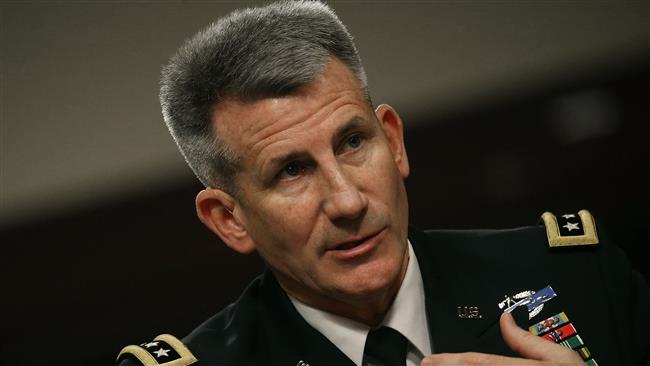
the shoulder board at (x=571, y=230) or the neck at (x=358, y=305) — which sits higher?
the neck at (x=358, y=305)

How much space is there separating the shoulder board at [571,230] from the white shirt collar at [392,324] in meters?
0.37

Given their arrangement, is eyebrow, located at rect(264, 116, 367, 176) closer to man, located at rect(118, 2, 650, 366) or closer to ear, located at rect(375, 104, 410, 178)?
man, located at rect(118, 2, 650, 366)

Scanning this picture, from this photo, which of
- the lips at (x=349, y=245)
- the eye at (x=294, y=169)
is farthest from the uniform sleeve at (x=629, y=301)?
the eye at (x=294, y=169)

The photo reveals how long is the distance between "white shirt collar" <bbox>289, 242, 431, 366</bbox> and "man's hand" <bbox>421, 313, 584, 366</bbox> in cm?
30

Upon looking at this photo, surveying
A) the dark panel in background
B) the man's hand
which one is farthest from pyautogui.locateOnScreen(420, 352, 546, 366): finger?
the dark panel in background

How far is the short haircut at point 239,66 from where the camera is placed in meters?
1.79

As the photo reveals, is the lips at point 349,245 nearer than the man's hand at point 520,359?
No

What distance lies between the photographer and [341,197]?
5.65 ft

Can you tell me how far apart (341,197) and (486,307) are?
513 millimetres

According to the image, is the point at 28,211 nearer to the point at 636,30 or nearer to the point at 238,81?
the point at 238,81

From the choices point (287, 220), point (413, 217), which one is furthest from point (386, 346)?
point (413, 217)

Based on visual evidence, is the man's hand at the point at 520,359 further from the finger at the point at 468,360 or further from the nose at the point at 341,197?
the nose at the point at 341,197

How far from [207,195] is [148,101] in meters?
0.87

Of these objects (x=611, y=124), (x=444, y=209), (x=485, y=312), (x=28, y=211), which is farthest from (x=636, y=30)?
(x=28, y=211)
